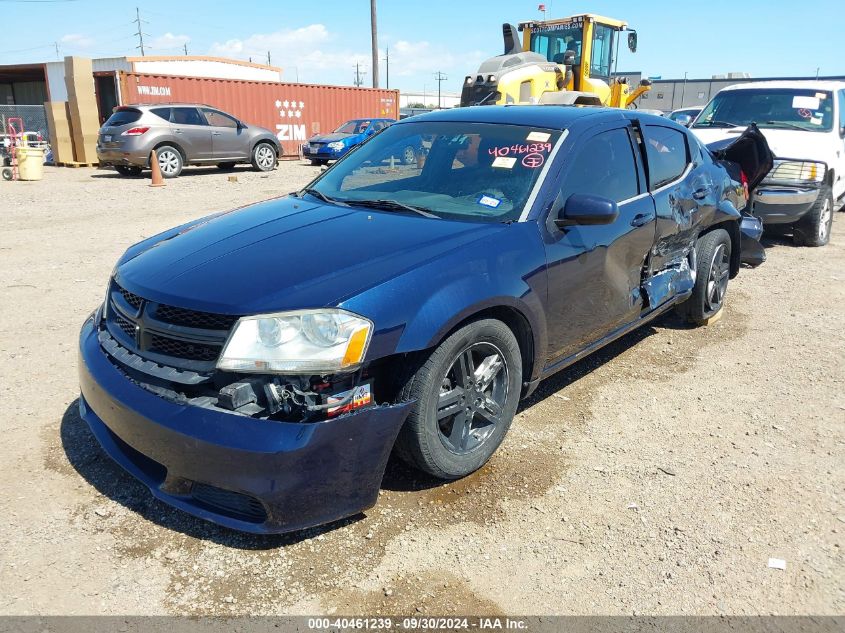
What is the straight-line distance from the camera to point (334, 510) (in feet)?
8.30

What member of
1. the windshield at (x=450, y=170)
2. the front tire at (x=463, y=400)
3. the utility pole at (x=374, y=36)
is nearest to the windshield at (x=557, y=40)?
the windshield at (x=450, y=170)

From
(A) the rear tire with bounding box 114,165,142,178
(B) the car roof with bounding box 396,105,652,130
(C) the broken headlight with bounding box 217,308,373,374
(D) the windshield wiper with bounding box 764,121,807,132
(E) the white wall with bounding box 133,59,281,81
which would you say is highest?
(E) the white wall with bounding box 133,59,281,81

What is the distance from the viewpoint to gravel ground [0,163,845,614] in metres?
2.43

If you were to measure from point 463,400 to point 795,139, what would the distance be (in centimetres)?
746

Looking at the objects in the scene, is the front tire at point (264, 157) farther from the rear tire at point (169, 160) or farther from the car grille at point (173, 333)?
the car grille at point (173, 333)

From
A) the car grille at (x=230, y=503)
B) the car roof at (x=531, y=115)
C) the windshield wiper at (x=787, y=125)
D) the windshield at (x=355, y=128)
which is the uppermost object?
the car roof at (x=531, y=115)

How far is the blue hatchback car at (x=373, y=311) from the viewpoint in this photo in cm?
242

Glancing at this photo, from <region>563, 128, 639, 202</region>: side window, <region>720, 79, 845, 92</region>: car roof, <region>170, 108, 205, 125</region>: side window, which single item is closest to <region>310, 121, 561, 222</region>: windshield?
<region>563, 128, 639, 202</region>: side window

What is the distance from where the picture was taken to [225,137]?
56.2 ft

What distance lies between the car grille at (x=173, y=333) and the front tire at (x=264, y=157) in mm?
16030

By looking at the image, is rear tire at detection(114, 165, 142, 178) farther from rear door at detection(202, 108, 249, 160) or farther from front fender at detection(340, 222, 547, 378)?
front fender at detection(340, 222, 547, 378)

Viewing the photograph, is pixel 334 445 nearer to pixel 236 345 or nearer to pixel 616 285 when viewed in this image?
pixel 236 345

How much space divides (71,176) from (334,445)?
1771cm

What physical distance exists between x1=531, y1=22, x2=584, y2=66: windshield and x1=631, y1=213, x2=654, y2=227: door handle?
962 centimetres
